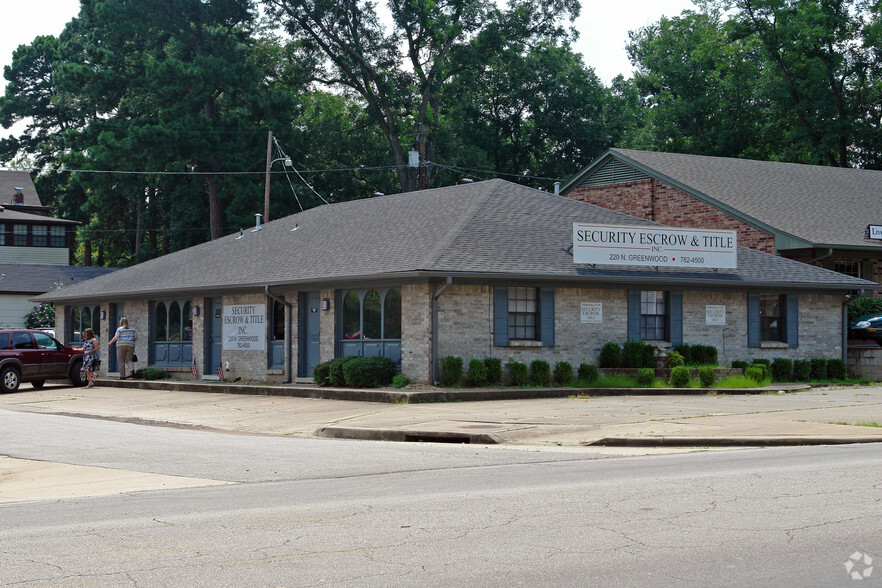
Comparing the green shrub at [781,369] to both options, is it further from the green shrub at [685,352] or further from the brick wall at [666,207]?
the brick wall at [666,207]

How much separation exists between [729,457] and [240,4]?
51.6m

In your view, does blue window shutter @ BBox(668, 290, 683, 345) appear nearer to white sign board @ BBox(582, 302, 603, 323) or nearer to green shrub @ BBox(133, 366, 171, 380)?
white sign board @ BBox(582, 302, 603, 323)

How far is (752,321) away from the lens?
96.3 ft

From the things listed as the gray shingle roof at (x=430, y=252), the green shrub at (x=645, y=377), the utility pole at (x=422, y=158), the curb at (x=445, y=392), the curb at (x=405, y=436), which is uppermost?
the utility pole at (x=422, y=158)

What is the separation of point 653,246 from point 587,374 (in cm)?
408

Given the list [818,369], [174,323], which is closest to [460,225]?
[818,369]

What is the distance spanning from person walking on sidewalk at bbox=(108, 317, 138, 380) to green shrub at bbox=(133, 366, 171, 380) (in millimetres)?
326

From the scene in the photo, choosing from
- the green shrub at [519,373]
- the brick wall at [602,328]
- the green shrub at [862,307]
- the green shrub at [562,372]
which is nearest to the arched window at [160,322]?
the brick wall at [602,328]

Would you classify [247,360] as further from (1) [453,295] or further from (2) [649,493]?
(2) [649,493]

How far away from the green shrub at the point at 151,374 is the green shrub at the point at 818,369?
19626 millimetres

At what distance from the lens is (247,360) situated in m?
30.4

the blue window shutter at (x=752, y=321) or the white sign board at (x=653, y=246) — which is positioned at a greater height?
the white sign board at (x=653, y=246)

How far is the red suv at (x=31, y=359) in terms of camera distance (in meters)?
30.4

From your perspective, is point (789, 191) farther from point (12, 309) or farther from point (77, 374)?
point (12, 309)
